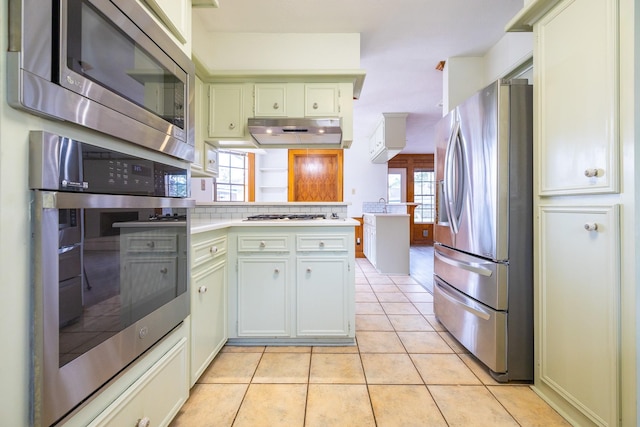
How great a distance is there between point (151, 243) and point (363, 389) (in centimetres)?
134

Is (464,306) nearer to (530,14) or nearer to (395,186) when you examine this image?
(530,14)

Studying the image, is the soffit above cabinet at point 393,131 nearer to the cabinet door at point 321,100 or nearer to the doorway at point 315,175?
the doorway at point 315,175

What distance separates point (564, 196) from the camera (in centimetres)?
135

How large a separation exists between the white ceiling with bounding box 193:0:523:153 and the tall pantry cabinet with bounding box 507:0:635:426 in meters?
0.78

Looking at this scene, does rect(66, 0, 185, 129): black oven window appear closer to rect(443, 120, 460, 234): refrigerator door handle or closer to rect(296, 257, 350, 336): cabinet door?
rect(296, 257, 350, 336): cabinet door

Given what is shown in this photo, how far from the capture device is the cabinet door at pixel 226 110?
2.39 metres

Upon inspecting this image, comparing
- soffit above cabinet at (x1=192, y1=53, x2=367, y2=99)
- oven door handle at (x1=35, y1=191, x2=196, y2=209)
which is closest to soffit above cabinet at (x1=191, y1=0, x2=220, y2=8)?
soffit above cabinet at (x1=192, y1=53, x2=367, y2=99)

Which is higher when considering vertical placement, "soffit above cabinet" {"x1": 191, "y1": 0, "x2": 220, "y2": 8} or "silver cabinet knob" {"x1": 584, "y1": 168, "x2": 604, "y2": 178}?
"soffit above cabinet" {"x1": 191, "y1": 0, "x2": 220, "y2": 8}

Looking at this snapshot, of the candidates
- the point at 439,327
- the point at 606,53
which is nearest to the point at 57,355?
the point at 606,53

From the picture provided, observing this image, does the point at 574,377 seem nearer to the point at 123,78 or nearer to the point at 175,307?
the point at 175,307

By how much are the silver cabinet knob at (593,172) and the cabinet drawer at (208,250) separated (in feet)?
6.14

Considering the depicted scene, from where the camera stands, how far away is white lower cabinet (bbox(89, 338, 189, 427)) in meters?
0.86

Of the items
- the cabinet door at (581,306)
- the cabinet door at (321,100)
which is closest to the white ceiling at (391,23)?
the cabinet door at (321,100)

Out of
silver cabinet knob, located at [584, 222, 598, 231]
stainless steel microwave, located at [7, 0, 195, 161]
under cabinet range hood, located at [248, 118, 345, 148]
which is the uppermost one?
under cabinet range hood, located at [248, 118, 345, 148]
